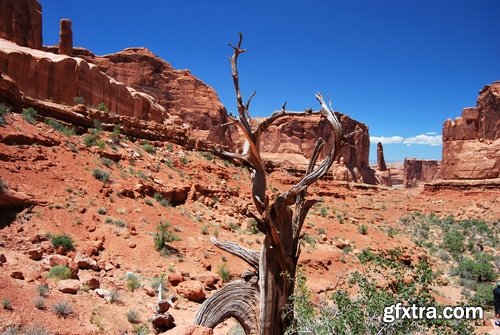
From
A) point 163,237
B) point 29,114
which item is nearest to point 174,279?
point 163,237

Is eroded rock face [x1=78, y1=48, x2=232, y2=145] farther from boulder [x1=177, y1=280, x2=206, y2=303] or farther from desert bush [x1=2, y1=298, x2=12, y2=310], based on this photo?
desert bush [x1=2, y1=298, x2=12, y2=310]

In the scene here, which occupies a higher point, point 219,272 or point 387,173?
point 387,173

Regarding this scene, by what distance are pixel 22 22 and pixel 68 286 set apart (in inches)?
1122

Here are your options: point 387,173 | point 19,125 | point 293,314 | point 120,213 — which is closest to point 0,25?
point 19,125

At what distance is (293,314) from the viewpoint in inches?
172

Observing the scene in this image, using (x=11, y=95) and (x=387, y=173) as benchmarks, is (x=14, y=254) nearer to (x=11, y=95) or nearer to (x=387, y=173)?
(x=11, y=95)

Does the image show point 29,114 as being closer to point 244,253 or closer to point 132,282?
point 132,282

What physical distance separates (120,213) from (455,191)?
3983 cm

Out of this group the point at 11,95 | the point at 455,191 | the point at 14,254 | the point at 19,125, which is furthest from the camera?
the point at 455,191

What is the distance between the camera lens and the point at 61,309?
243 inches

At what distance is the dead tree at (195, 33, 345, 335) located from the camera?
427 cm

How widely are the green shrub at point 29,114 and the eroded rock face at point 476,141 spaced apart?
4682 centimetres

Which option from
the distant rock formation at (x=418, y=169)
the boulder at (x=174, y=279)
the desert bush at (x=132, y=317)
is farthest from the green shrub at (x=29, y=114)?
the distant rock formation at (x=418, y=169)

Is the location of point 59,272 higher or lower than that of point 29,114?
lower
